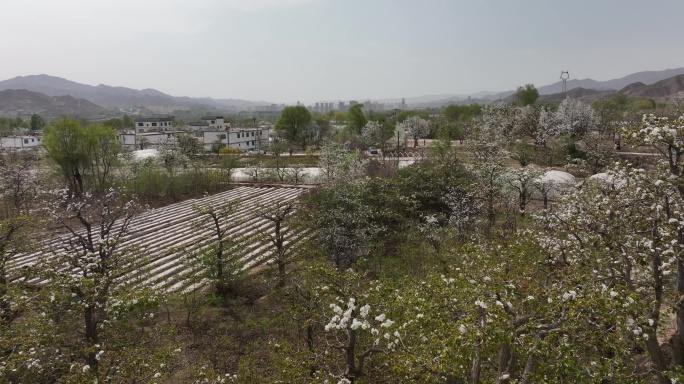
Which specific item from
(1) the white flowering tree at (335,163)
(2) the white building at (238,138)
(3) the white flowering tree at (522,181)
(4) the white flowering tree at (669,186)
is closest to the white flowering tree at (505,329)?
(4) the white flowering tree at (669,186)

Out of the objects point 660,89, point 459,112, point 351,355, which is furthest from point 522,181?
point 660,89

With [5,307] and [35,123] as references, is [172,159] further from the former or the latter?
[35,123]

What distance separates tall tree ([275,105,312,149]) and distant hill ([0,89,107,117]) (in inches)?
6118

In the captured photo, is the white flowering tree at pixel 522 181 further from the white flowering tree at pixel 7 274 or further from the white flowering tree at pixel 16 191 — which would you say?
the white flowering tree at pixel 16 191

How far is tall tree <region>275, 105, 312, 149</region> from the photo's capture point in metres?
50.7

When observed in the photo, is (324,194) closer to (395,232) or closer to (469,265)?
(395,232)

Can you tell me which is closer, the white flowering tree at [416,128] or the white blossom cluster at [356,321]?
the white blossom cluster at [356,321]

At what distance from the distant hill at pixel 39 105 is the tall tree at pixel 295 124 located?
510ft


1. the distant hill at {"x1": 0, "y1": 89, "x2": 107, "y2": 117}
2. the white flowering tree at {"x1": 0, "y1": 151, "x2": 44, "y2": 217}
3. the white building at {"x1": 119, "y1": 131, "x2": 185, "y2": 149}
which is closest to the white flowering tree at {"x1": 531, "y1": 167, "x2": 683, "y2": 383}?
the white flowering tree at {"x1": 0, "y1": 151, "x2": 44, "y2": 217}

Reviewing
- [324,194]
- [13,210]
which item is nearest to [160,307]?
[324,194]

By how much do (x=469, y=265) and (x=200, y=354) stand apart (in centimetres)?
592

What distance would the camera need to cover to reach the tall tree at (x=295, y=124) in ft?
166

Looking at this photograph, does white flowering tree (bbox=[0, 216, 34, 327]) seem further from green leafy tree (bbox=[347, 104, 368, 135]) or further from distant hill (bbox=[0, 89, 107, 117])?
distant hill (bbox=[0, 89, 107, 117])

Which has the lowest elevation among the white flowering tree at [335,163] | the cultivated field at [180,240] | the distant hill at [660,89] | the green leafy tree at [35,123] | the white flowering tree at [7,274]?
the cultivated field at [180,240]
